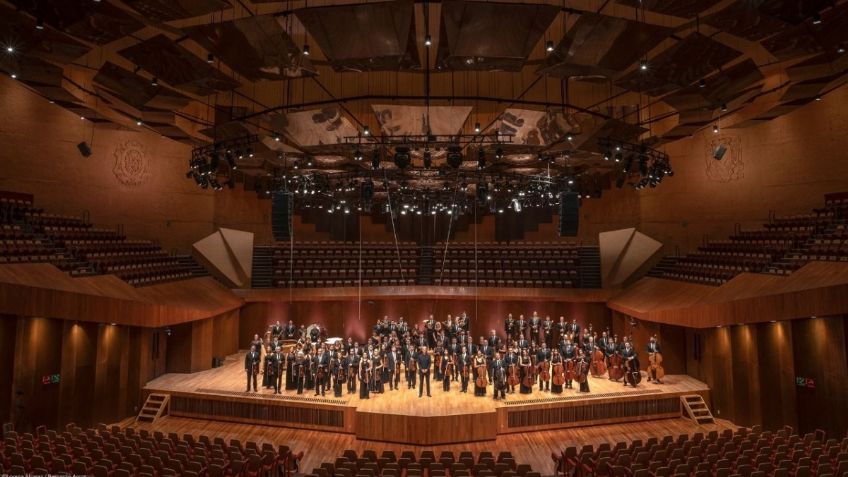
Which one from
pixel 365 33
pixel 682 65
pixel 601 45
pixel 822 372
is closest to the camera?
pixel 365 33

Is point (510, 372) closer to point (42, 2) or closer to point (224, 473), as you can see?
point (224, 473)

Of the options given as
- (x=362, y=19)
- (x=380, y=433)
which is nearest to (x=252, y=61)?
(x=362, y=19)

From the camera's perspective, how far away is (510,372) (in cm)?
998

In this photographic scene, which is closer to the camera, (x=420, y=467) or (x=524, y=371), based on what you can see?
(x=420, y=467)

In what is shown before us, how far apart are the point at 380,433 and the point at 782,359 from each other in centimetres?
754

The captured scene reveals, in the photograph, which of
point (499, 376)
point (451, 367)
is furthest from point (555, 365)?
point (451, 367)

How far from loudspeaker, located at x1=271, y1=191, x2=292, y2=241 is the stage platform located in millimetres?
3360

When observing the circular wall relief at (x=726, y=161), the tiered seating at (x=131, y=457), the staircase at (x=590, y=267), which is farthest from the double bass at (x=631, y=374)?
the circular wall relief at (x=726, y=161)

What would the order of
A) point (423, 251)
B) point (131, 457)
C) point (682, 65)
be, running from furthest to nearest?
1. point (423, 251)
2. point (682, 65)
3. point (131, 457)

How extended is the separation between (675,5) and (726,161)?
9516 mm

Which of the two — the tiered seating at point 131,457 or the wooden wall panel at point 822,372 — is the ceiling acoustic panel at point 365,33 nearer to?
the tiered seating at point 131,457

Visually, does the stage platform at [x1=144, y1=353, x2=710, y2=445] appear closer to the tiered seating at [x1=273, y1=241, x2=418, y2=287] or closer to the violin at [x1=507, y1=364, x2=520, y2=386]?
the violin at [x1=507, y1=364, x2=520, y2=386]

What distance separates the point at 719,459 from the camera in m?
6.07

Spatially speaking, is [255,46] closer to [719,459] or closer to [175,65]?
[175,65]
